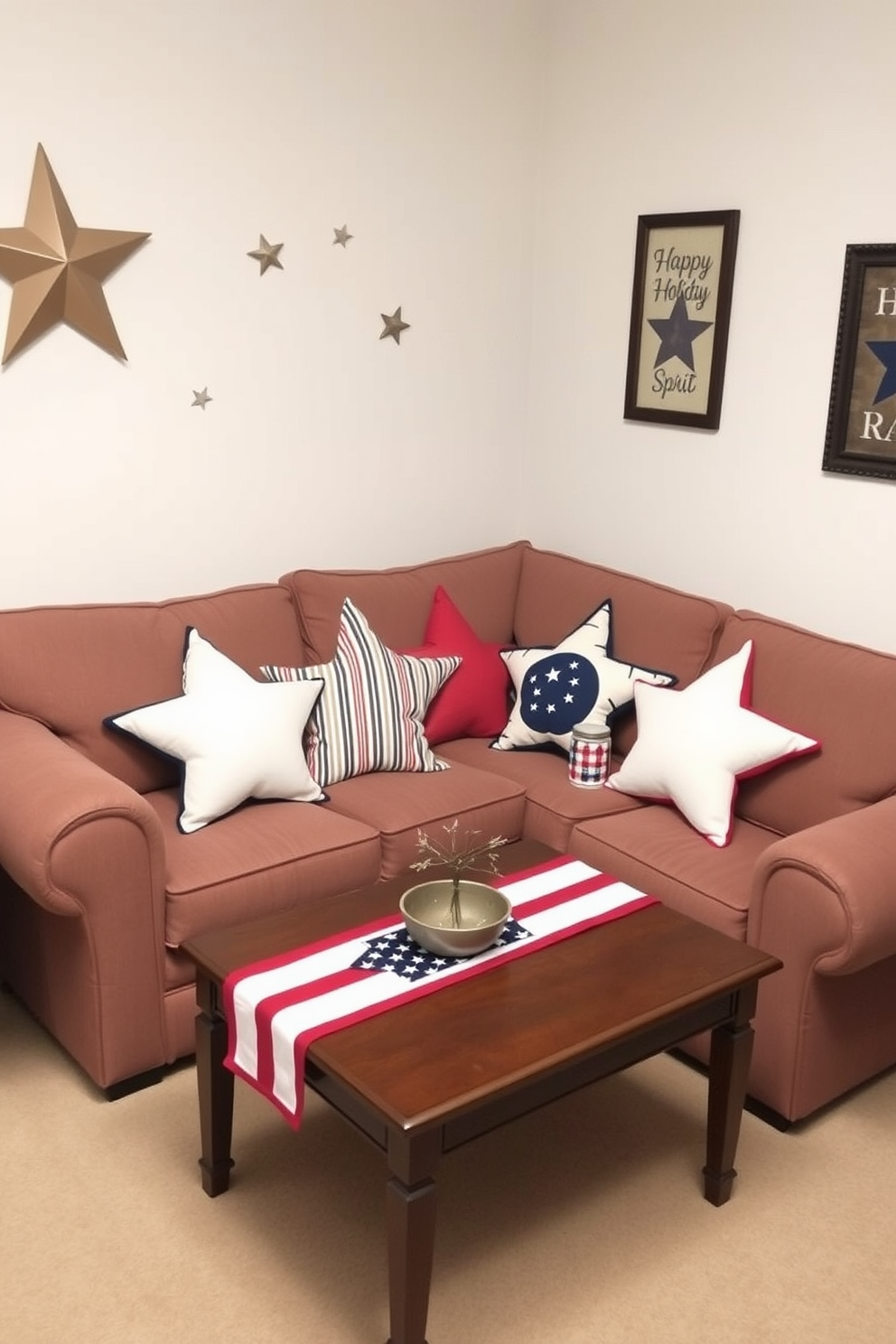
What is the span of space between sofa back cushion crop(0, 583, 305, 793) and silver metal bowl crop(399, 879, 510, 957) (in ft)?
3.11

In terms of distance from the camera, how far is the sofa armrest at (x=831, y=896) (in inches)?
92.1

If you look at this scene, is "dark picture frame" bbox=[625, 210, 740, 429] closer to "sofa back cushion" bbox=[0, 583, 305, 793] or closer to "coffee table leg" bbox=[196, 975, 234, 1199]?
"sofa back cushion" bbox=[0, 583, 305, 793]

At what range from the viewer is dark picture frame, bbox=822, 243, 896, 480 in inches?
121

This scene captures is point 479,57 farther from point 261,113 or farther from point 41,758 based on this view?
point 41,758

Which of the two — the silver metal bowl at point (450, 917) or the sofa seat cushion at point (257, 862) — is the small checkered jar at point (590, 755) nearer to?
the sofa seat cushion at point (257, 862)

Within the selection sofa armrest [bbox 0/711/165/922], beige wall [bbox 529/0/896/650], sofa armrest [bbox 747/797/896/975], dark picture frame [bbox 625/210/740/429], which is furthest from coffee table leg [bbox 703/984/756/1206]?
dark picture frame [bbox 625/210/740/429]

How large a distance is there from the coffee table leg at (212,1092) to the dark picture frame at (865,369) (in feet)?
6.75

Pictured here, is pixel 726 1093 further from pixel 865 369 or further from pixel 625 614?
pixel 865 369

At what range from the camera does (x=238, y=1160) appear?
2.47 metres

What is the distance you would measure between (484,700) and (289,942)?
136 centimetres

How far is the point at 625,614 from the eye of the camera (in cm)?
347

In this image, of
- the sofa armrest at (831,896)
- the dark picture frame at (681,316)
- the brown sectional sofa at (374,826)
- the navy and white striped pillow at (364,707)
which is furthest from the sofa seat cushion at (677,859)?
the dark picture frame at (681,316)

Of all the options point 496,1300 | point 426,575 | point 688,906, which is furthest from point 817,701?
point 496,1300

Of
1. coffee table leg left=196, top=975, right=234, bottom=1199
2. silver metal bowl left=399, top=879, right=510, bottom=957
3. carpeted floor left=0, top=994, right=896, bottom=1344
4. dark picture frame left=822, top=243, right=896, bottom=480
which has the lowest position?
carpeted floor left=0, top=994, right=896, bottom=1344
